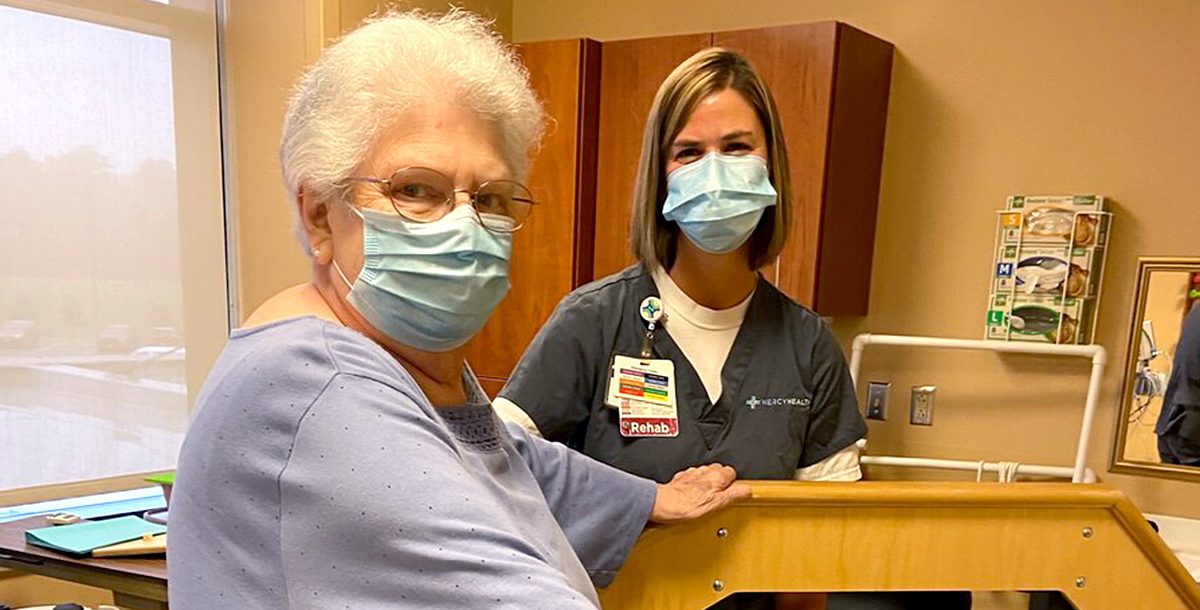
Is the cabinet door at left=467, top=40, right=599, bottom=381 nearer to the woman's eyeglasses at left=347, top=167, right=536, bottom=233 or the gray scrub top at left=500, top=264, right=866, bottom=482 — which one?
the gray scrub top at left=500, top=264, right=866, bottom=482

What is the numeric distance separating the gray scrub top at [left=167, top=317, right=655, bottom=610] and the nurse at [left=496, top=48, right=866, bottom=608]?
576 millimetres

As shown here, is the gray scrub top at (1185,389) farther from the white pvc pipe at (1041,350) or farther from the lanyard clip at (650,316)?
the lanyard clip at (650,316)

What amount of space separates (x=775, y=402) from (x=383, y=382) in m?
0.75

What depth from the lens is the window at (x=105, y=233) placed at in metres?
2.25

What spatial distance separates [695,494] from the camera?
103 cm

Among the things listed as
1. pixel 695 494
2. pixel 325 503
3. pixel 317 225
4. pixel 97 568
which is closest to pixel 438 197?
pixel 317 225

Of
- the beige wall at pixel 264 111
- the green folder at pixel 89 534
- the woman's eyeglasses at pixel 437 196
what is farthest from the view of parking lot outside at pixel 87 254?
the woman's eyeglasses at pixel 437 196

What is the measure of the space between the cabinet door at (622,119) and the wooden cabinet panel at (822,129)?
156mm

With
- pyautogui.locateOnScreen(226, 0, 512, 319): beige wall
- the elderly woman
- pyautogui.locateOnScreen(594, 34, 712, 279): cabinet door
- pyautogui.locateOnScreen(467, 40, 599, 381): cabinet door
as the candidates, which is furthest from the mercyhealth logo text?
pyautogui.locateOnScreen(226, 0, 512, 319): beige wall

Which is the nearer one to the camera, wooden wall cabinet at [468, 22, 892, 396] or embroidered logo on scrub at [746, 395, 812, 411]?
embroidered logo on scrub at [746, 395, 812, 411]

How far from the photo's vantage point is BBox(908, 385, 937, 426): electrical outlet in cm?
249

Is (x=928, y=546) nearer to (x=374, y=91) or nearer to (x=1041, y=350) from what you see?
(x=374, y=91)

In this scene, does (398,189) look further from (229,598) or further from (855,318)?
(855,318)

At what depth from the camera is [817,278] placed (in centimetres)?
226
